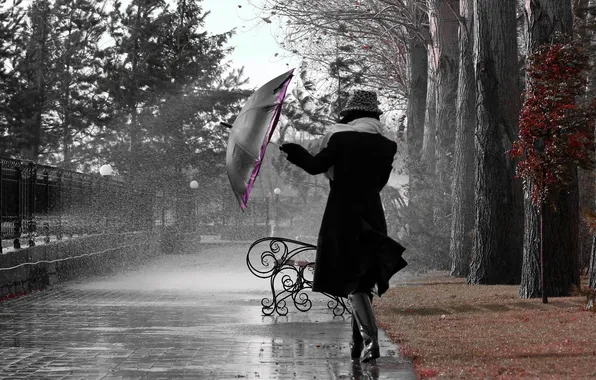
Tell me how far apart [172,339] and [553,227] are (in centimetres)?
617

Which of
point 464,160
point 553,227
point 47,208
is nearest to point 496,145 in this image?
point 464,160

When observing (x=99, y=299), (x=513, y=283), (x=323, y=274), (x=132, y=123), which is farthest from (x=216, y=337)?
(x=132, y=123)

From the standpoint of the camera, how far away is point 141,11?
5184cm

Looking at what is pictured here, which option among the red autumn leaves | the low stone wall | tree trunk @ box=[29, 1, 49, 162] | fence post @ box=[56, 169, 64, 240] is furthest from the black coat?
tree trunk @ box=[29, 1, 49, 162]

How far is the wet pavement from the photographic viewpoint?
8.14 metres

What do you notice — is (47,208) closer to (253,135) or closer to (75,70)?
(253,135)

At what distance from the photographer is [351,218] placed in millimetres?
8594

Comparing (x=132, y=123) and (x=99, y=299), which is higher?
(x=132, y=123)

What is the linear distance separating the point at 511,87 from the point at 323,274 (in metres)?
10.1

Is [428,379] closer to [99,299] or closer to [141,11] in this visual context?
[99,299]

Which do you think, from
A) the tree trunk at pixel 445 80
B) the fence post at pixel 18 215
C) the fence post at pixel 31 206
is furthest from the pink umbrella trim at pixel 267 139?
the tree trunk at pixel 445 80

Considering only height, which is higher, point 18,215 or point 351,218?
point 18,215

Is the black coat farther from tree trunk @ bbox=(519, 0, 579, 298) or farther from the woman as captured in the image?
tree trunk @ bbox=(519, 0, 579, 298)

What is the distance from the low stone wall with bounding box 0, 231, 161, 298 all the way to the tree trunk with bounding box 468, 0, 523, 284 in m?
7.04
